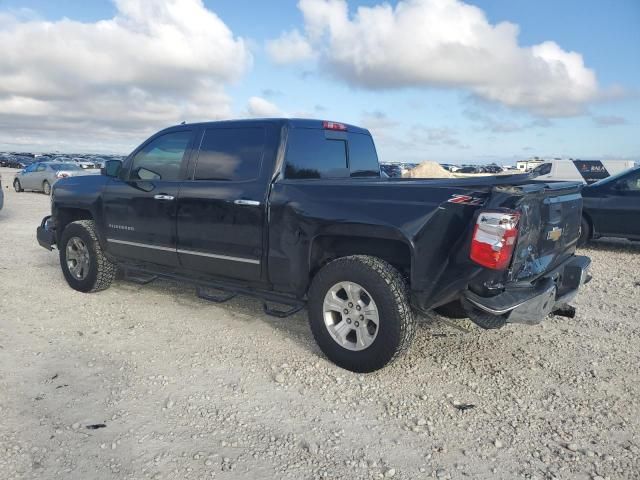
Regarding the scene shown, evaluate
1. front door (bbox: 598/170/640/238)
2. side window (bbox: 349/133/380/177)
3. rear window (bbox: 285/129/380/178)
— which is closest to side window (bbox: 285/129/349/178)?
rear window (bbox: 285/129/380/178)

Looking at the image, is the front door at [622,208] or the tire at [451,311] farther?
the front door at [622,208]

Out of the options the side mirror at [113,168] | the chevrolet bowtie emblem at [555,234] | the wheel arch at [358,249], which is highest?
the side mirror at [113,168]

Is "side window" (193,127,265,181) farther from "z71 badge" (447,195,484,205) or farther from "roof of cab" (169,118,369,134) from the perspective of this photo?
"z71 badge" (447,195,484,205)

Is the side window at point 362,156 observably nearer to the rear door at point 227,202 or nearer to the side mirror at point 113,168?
the rear door at point 227,202

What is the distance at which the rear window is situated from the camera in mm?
4398

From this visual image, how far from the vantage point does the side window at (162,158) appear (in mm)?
4980

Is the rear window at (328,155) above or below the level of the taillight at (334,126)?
below

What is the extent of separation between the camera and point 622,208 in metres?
8.84

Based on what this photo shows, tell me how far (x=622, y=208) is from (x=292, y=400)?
7868mm

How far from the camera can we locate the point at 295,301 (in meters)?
4.26

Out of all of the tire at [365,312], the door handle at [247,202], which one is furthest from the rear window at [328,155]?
the tire at [365,312]

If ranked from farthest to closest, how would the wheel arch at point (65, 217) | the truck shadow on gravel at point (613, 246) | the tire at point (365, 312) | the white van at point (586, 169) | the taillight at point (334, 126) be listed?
the white van at point (586, 169), the truck shadow on gravel at point (613, 246), the wheel arch at point (65, 217), the taillight at point (334, 126), the tire at point (365, 312)

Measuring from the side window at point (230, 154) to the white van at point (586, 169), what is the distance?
11.9 metres

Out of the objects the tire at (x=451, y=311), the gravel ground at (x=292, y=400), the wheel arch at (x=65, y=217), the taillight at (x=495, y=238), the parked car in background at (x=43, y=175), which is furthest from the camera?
the parked car in background at (x=43, y=175)
